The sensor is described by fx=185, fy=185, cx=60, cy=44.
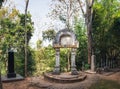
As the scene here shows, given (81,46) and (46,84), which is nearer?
(46,84)

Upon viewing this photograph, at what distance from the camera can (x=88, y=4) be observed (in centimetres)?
1731

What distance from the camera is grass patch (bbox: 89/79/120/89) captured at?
11653 millimetres

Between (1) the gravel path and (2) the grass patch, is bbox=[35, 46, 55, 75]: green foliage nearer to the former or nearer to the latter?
(1) the gravel path

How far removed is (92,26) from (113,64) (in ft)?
14.0

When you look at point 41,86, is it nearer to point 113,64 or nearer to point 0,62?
point 113,64

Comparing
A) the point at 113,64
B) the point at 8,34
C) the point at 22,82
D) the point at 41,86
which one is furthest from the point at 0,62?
the point at 113,64

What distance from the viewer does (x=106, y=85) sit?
12.0 metres

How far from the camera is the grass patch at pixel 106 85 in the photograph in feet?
38.2

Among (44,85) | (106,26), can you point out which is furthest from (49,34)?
(44,85)

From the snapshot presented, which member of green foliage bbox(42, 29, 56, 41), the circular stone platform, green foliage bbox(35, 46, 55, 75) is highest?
green foliage bbox(42, 29, 56, 41)

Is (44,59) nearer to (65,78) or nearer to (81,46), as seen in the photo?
(81,46)

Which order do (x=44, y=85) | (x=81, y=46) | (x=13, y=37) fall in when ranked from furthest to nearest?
1. (x=13, y=37)
2. (x=81, y=46)
3. (x=44, y=85)

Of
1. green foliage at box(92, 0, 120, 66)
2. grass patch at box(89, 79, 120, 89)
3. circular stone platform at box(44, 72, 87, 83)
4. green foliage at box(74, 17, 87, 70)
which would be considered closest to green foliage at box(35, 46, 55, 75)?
green foliage at box(74, 17, 87, 70)

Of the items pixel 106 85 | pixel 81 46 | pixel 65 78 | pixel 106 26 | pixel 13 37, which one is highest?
pixel 106 26
